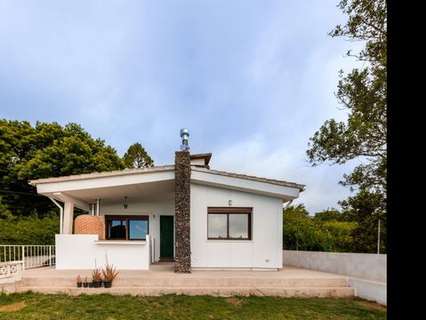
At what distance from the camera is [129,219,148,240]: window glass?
15914 millimetres

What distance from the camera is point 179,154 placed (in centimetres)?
1221

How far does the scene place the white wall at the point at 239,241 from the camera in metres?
12.4

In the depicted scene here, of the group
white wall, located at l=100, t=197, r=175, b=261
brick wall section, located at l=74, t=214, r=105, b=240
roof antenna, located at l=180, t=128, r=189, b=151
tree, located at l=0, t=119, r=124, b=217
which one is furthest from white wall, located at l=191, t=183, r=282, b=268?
tree, located at l=0, t=119, r=124, b=217

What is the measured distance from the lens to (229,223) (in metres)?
12.8

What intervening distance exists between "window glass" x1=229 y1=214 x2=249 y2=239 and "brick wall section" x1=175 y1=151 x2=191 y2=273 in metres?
1.83

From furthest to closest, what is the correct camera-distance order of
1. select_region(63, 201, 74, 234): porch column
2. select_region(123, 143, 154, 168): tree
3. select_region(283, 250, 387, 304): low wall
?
1. select_region(123, 143, 154, 168): tree
2. select_region(63, 201, 74, 234): porch column
3. select_region(283, 250, 387, 304): low wall

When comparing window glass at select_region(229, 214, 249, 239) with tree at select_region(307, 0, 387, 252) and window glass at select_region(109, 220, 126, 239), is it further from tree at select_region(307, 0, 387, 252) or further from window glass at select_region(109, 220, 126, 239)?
window glass at select_region(109, 220, 126, 239)

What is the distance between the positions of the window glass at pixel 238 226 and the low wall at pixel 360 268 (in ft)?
9.54

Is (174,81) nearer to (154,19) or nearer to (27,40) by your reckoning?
(27,40)

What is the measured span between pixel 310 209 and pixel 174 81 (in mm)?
12660

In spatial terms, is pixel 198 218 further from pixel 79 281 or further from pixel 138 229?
pixel 138 229
